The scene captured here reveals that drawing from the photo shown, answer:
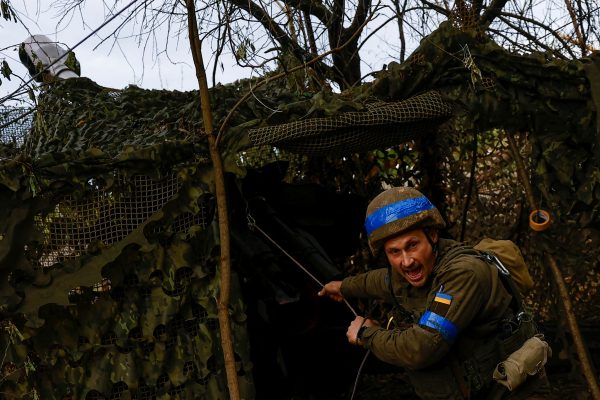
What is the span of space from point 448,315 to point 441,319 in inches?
1.3

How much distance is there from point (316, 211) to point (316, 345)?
3.19ft

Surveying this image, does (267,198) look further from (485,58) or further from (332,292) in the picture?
(485,58)

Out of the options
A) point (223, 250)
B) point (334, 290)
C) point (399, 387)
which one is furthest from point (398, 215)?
point (399, 387)

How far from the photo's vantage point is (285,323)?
5344mm

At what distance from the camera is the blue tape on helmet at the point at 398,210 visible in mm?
3500

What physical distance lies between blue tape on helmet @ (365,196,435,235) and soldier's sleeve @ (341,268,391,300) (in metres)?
0.55

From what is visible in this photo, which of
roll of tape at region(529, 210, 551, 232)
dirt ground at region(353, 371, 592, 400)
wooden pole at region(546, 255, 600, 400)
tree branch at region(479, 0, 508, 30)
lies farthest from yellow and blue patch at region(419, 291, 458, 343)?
tree branch at region(479, 0, 508, 30)

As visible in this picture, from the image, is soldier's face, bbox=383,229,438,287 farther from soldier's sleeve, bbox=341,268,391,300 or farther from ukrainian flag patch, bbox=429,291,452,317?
soldier's sleeve, bbox=341,268,391,300

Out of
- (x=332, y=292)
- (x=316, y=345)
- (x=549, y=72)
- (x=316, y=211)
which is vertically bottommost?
(x=316, y=345)

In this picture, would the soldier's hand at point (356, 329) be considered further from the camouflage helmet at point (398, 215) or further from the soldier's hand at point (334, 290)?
the soldier's hand at point (334, 290)

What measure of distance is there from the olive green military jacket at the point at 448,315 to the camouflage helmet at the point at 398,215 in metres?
0.18

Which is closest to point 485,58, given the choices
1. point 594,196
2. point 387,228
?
point 594,196

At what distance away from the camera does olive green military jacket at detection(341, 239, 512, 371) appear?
130 inches

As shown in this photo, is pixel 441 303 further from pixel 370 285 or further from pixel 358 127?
pixel 358 127
